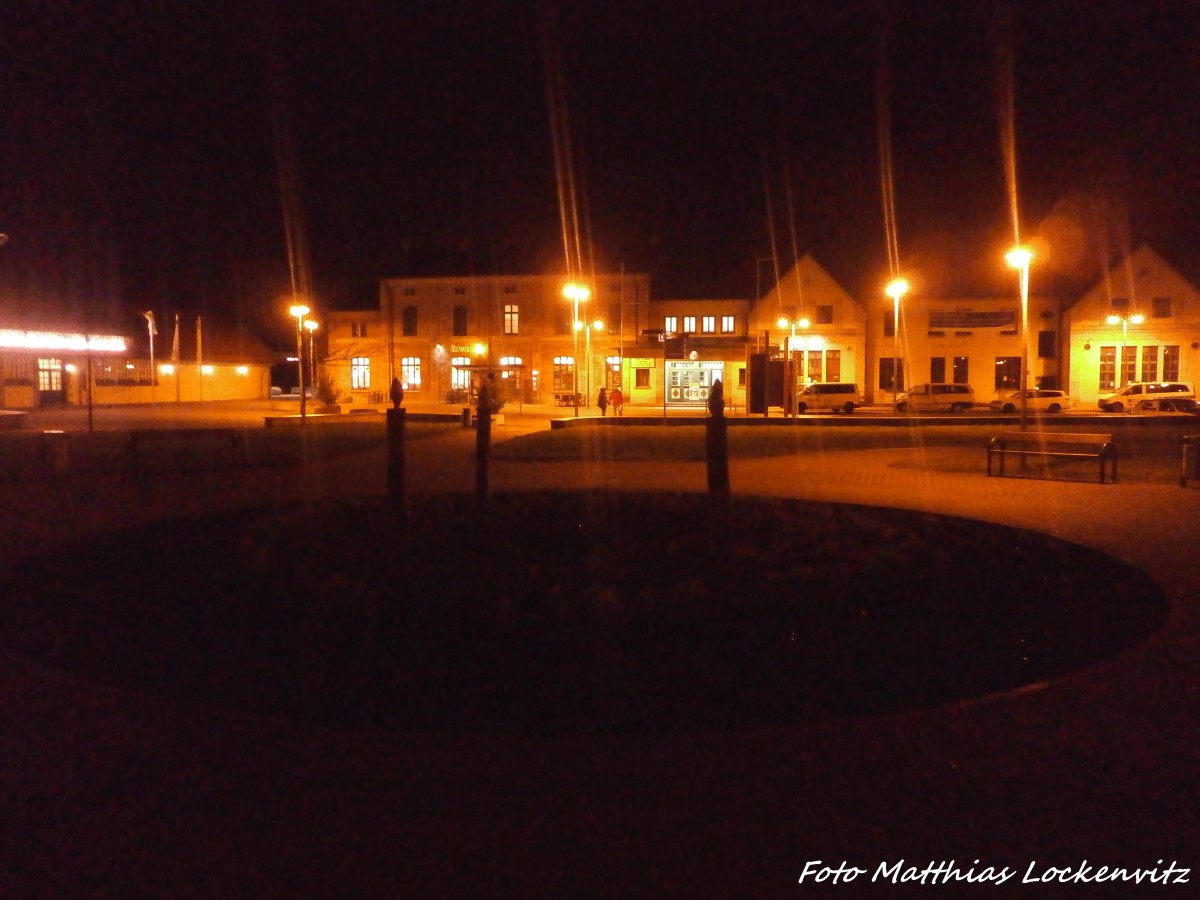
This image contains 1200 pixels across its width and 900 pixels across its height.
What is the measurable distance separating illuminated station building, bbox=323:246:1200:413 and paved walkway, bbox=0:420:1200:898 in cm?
4298

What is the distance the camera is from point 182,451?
2303cm

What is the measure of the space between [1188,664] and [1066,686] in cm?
119

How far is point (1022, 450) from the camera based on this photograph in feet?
60.2

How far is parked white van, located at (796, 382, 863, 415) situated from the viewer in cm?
4638

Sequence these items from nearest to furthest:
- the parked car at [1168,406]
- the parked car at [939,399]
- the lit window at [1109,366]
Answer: the parked car at [1168,406] → the parked car at [939,399] → the lit window at [1109,366]

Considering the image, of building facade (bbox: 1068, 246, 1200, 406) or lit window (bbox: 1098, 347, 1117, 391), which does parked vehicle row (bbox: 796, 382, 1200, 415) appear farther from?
lit window (bbox: 1098, 347, 1117, 391)

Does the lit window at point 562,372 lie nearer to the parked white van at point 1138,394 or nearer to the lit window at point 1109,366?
the parked white van at point 1138,394

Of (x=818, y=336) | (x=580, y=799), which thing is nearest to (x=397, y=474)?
(x=580, y=799)

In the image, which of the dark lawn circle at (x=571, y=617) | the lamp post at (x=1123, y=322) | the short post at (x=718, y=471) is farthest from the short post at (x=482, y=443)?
the lamp post at (x=1123, y=322)

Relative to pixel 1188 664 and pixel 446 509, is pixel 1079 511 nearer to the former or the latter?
pixel 1188 664

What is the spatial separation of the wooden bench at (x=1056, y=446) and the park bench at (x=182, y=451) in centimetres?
1480

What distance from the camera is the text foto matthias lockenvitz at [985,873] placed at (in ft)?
13.0

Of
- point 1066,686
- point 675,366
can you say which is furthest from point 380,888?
point 675,366

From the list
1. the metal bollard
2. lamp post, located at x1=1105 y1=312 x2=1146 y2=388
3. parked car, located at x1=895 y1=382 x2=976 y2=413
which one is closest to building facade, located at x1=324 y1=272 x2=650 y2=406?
parked car, located at x1=895 y1=382 x2=976 y2=413
